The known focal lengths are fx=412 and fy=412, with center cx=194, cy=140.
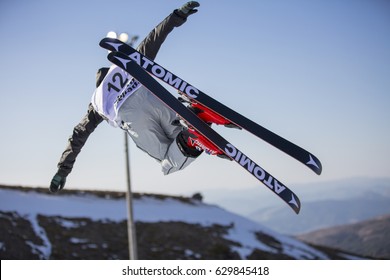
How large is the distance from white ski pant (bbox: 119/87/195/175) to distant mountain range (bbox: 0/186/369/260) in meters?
11.4

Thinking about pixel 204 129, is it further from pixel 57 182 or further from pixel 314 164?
pixel 57 182

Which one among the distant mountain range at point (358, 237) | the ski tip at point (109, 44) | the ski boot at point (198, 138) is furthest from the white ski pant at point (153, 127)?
the distant mountain range at point (358, 237)

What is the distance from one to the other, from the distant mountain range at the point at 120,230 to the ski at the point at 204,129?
12069 millimetres

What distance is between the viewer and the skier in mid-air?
14.4 ft

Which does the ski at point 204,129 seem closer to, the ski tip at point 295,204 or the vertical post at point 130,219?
the ski tip at point 295,204

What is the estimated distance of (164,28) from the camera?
14.2 ft

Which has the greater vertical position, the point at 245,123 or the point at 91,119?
the point at 91,119

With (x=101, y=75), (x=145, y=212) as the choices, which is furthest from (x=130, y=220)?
(x=101, y=75)

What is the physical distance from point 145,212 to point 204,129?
1742 centimetres

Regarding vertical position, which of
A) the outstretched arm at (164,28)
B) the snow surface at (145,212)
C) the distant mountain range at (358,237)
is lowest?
the outstretched arm at (164,28)

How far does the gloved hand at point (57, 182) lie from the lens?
479cm

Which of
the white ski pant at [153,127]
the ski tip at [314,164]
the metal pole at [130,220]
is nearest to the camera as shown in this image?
the ski tip at [314,164]
